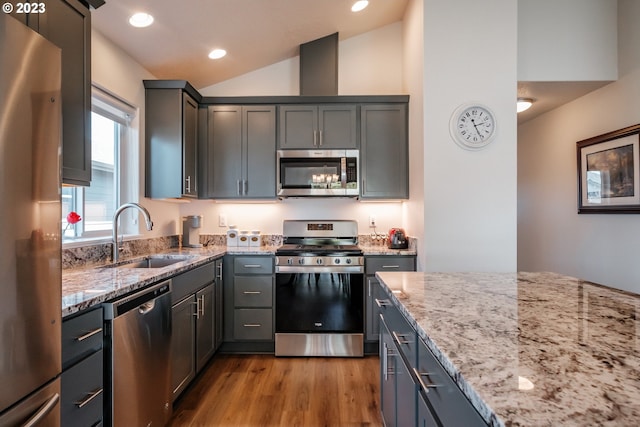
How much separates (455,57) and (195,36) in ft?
6.90

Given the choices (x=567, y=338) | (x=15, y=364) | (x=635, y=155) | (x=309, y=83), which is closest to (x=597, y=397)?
(x=567, y=338)

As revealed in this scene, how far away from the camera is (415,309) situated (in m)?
1.05

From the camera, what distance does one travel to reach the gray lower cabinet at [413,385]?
0.71 metres

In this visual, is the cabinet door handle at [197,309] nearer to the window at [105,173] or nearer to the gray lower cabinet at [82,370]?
the window at [105,173]

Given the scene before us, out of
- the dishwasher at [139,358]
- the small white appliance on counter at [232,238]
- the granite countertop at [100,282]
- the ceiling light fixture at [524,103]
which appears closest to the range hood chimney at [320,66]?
the small white appliance on counter at [232,238]

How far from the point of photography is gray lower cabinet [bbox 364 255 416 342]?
2795mm

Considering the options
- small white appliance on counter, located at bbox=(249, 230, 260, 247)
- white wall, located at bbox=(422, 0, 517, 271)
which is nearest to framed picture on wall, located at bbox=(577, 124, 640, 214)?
white wall, located at bbox=(422, 0, 517, 271)

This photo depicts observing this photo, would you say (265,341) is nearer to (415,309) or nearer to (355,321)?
(355,321)

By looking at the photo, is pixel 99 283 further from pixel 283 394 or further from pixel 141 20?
pixel 141 20

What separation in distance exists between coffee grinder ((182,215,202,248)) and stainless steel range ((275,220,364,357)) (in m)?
0.97

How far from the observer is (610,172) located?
2.82 m

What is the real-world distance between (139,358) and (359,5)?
3.16 meters

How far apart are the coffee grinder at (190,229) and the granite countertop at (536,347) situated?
2354mm

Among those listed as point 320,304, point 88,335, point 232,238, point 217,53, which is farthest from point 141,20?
point 320,304
